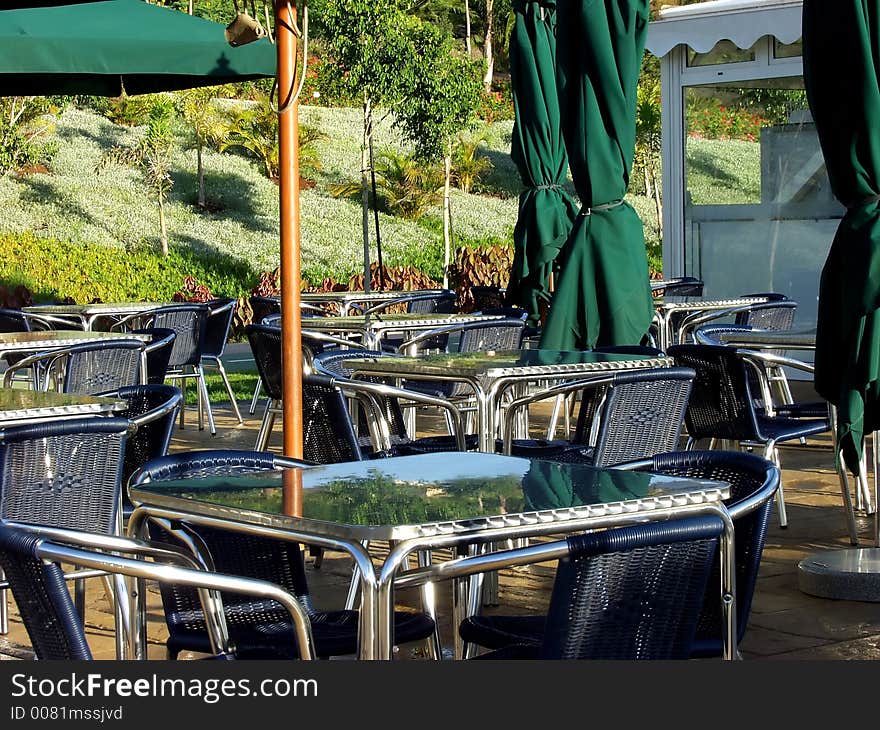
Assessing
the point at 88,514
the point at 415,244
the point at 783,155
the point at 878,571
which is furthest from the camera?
the point at 415,244

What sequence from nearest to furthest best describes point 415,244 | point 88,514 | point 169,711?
point 169,711, point 88,514, point 415,244

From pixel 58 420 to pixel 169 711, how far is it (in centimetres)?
177

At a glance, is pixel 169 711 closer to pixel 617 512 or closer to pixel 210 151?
pixel 617 512

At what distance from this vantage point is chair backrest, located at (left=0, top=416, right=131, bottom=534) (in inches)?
138

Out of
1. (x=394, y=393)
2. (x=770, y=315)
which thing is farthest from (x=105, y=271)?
(x=394, y=393)

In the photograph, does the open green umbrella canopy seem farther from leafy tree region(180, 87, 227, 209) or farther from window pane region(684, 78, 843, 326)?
leafy tree region(180, 87, 227, 209)

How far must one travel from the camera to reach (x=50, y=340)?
6211mm

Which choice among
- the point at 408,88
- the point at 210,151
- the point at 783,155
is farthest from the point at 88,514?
the point at 210,151

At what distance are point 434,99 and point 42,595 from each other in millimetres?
16925

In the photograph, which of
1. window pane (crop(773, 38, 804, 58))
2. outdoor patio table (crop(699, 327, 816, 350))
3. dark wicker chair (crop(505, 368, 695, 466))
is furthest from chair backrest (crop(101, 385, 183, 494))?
window pane (crop(773, 38, 804, 58))

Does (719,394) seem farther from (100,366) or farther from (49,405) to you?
(49,405)

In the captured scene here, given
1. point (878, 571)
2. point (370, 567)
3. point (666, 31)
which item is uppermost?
point (666, 31)

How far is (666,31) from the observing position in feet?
36.7

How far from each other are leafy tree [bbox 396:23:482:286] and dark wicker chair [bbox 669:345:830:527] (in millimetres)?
12347
